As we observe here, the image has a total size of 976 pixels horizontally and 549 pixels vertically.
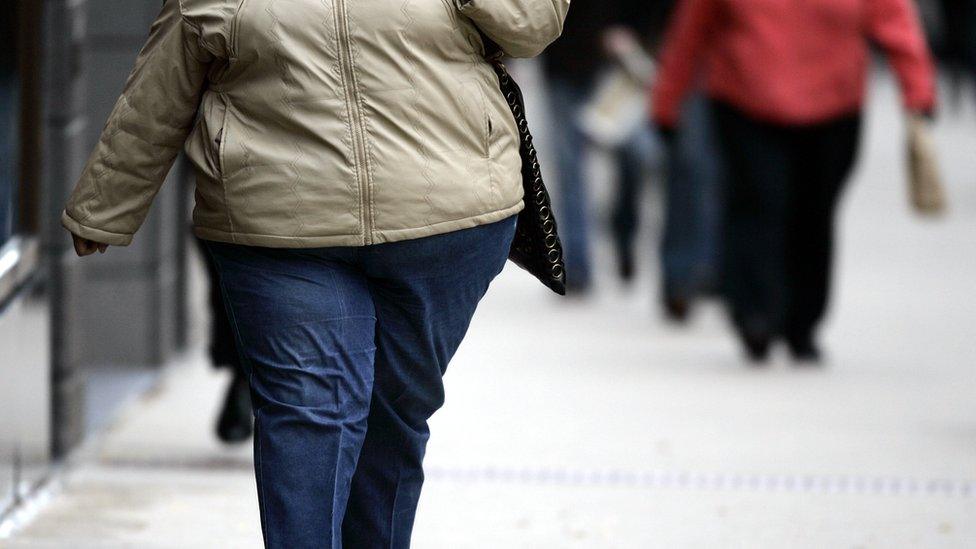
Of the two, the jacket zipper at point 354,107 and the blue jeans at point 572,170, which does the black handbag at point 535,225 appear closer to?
the jacket zipper at point 354,107

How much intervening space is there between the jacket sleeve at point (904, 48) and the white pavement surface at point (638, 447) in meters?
1.07

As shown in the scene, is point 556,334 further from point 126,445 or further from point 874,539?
point 874,539

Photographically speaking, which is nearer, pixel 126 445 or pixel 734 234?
pixel 126 445

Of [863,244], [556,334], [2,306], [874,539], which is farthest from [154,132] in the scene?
[863,244]

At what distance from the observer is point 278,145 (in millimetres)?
3105

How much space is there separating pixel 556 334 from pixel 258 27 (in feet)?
16.5

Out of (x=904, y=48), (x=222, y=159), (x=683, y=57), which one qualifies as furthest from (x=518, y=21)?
(x=683, y=57)

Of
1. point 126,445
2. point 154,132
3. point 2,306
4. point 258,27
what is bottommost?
point 126,445

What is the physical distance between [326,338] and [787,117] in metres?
3.92

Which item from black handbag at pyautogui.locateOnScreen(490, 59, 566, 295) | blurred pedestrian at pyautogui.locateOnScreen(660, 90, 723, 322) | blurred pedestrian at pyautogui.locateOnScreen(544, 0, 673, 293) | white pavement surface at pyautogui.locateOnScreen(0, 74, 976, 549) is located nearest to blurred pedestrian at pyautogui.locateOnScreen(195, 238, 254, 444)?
white pavement surface at pyautogui.locateOnScreen(0, 74, 976, 549)

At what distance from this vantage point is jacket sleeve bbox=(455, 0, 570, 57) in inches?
123

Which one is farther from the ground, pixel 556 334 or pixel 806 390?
pixel 806 390

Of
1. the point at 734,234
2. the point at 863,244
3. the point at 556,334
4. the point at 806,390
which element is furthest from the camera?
the point at 863,244

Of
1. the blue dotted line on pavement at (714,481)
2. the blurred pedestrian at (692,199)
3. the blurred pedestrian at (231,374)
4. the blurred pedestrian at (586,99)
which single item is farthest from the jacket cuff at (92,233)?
the blurred pedestrian at (586,99)
